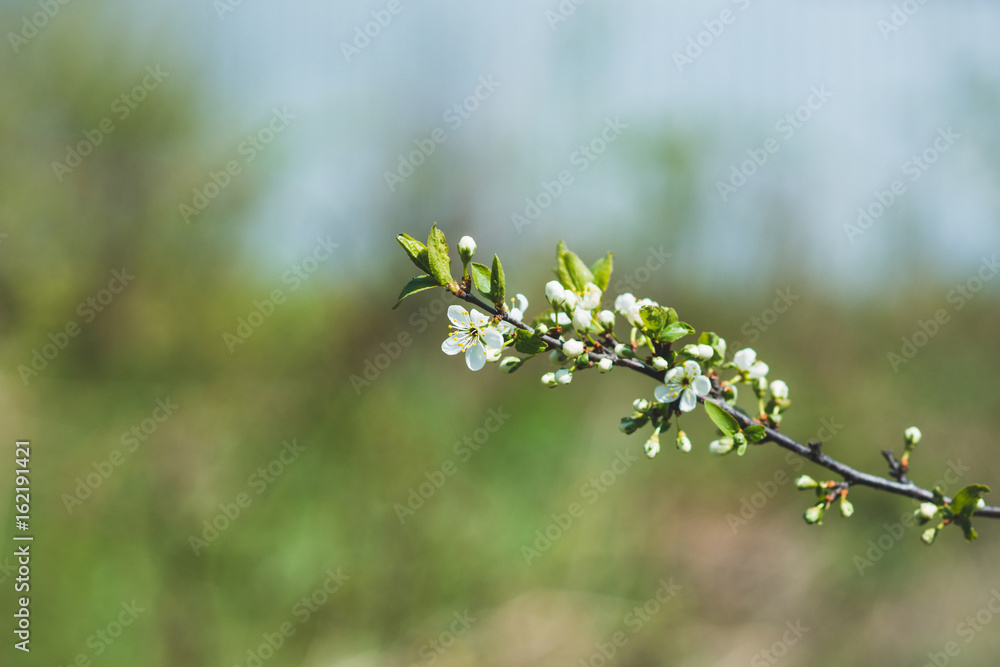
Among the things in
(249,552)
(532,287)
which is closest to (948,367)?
(532,287)

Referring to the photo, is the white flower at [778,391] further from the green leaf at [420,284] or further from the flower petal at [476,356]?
the green leaf at [420,284]

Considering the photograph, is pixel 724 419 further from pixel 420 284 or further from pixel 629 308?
pixel 420 284

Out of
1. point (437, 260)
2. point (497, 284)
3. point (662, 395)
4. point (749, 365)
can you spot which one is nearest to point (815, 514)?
point (749, 365)

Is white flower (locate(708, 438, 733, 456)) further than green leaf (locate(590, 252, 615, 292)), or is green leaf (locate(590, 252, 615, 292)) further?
green leaf (locate(590, 252, 615, 292))

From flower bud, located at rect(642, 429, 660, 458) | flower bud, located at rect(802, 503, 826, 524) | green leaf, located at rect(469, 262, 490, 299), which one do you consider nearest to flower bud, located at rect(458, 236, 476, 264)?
green leaf, located at rect(469, 262, 490, 299)

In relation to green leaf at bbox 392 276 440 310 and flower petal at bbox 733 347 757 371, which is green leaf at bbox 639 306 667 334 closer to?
flower petal at bbox 733 347 757 371

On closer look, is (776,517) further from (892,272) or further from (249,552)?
(249,552)
